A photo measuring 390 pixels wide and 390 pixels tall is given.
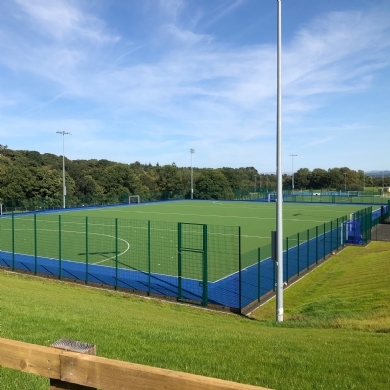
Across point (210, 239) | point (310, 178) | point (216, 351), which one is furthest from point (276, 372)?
point (310, 178)

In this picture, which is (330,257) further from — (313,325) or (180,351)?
(180,351)

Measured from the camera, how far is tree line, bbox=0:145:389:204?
6719 centimetres

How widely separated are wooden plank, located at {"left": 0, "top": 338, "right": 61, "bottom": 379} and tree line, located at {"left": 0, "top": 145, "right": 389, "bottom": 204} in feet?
174

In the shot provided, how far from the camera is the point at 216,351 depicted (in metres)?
5.71

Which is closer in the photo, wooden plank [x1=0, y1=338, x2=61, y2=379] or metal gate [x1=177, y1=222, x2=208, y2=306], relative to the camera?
wooden plank [x1=0, y1=338, x2=61, y2=379]

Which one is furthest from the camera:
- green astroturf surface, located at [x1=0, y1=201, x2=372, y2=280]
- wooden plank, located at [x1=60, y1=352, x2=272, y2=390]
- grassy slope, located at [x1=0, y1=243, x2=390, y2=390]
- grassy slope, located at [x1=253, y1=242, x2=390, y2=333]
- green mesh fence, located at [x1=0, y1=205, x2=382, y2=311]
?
green astroturf surface, located at [x1=0, y1=201, x2=372, y2=280]

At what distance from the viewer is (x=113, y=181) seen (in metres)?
84.3

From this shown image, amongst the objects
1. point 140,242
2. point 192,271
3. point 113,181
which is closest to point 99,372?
point 192,271

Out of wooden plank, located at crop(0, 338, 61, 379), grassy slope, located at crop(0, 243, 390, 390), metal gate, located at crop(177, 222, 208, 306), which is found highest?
wooden plank, located at crop(0, 338, 61, 379)

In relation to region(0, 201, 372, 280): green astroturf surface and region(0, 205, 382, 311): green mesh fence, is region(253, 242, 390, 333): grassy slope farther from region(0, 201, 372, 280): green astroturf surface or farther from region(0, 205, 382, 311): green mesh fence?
region(0, 201, 372, 280): green astroturf surface

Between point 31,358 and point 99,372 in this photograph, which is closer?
point 99,372

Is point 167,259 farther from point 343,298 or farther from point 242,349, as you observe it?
point 242,349

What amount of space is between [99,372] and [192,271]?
56.5ft

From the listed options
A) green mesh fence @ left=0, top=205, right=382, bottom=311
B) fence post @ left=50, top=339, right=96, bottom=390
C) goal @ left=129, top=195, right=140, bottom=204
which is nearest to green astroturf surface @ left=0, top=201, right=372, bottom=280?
green mesh fence @ left=0, top=205, right=382, bottom=311
